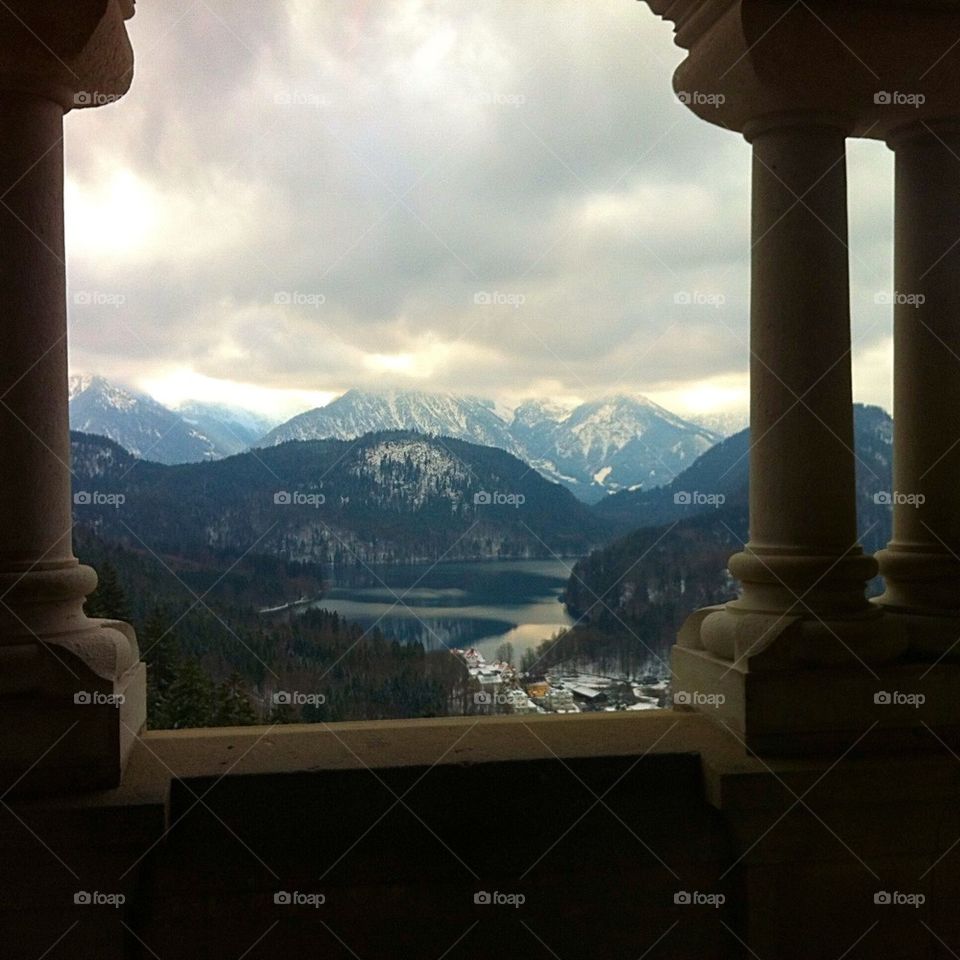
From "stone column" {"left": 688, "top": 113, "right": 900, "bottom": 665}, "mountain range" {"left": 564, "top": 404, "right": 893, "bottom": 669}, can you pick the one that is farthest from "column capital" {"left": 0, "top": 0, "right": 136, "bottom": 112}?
"mountain range" {"left": 564, "top": 404, "right": 893, "bottom": 669}

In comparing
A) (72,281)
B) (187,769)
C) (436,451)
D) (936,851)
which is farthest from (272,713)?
(936,851)

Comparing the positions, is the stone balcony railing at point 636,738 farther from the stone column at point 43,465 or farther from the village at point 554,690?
the village at point 554,690

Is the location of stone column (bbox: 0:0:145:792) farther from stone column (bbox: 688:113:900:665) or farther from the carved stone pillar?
stone column (bbox: 688:113:900:665)

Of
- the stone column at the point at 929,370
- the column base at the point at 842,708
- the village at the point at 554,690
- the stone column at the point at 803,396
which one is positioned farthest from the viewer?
the village at the point at 554,690

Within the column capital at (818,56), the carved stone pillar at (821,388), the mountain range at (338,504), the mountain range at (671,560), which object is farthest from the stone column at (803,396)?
the mountain range at (338,504)

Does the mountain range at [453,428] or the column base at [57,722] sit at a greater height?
the mountain range at [453,428]

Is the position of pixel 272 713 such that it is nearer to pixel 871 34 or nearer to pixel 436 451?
pixel 436 451
